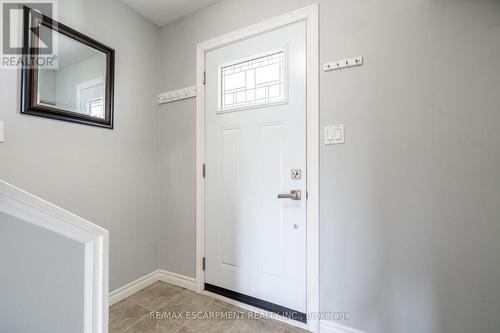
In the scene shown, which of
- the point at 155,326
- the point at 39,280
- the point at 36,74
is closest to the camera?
the point at 39,280

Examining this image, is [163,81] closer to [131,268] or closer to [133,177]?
[133,177]

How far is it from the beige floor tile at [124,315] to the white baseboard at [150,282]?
7 centimetres

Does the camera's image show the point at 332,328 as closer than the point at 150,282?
Yes

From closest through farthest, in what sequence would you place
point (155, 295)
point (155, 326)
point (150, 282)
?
point (155, 326) < point (155, 295) < point (150, 282)

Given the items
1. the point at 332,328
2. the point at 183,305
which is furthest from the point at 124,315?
the point at 332,328

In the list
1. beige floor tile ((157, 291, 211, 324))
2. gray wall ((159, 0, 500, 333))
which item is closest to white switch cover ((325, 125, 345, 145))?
gray wall ((159, 0, 500, 333))

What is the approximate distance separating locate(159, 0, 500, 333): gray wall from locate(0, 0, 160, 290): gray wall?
5.41 ft

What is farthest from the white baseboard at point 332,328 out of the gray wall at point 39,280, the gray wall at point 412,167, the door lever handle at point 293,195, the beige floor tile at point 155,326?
the gray wall at point 39,280

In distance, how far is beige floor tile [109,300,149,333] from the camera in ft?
4.99

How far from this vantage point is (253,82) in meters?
1.75

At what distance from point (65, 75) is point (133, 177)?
0.91 metres

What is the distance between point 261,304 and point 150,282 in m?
1.13

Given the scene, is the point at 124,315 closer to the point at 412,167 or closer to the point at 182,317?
the point at 182,317

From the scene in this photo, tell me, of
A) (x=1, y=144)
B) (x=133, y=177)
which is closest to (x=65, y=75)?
(x=1, y=144)
